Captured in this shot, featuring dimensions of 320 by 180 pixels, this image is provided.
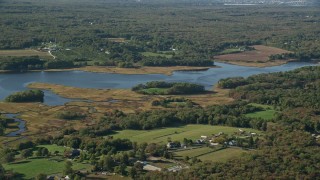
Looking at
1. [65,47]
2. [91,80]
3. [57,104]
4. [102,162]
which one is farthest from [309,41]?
[102,162]

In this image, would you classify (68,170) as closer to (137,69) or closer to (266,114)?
(266,114)

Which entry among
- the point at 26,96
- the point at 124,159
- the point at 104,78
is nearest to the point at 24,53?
the point at 104,78

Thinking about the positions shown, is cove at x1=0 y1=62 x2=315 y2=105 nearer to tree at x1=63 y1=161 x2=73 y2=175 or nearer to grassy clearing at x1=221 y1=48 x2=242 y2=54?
grassy clearing at x1=221 y1=48 x2=242 y2=54

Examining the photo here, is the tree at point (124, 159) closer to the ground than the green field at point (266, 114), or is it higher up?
higher up

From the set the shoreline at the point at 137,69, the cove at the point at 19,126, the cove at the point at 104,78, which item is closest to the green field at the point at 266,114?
the cove at the point at 104,78

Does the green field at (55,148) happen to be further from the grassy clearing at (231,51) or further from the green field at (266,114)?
the grassy clearing at (231,51)

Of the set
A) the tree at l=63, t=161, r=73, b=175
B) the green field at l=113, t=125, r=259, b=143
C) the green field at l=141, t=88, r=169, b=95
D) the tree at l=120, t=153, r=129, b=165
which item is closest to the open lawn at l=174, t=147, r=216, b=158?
the green field at l=113, t=125, r=259, b=143

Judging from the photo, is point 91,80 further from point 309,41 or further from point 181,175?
point 309,41
